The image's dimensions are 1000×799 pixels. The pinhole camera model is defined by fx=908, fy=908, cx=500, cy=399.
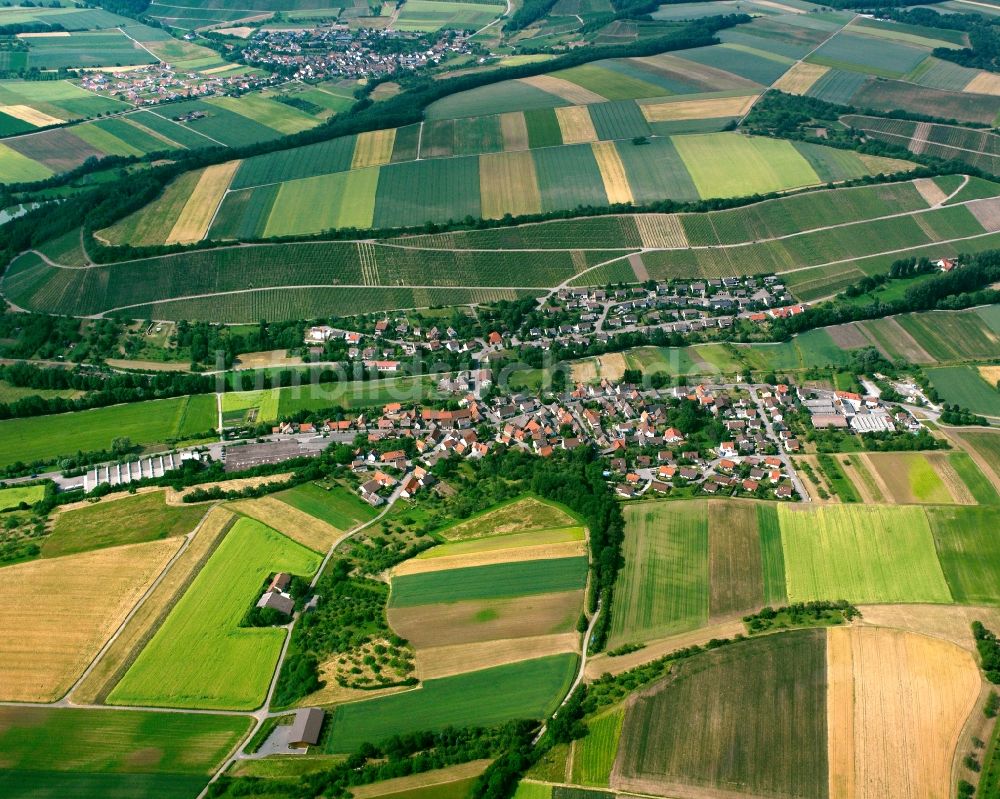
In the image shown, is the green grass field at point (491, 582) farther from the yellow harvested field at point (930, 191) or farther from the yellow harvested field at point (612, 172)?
the yellow harvested field at point (930, 191)

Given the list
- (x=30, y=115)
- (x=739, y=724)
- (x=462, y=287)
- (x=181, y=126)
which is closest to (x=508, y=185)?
(x=462, y=287)

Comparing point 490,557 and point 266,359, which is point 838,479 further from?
point 266,359

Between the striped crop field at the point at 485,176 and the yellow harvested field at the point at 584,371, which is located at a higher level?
the striped crop field at the point at 485,176

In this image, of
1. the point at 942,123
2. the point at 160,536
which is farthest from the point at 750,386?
the point at 942,123

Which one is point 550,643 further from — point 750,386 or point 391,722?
point 750,386

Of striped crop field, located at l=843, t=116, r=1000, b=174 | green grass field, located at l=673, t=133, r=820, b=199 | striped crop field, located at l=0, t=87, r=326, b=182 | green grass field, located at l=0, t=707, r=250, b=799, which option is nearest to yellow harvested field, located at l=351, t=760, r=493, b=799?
green grass field, located at l=0, t=707, r=250, b=799

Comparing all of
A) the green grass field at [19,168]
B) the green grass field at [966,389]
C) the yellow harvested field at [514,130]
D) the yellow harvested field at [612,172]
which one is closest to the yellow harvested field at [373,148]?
the yellow harvested field at [514,130]
